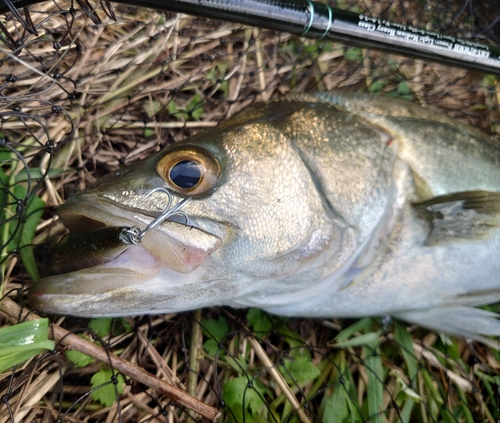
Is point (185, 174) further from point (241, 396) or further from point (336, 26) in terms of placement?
point (241, 396)

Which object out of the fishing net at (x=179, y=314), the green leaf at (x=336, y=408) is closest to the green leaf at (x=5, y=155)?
the fishing net at (x=179, y=314)

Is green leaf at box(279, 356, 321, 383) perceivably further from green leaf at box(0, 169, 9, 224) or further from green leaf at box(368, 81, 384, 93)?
green leaf at box(368, 81, 384, 93)

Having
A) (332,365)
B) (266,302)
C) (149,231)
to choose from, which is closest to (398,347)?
(332,365)

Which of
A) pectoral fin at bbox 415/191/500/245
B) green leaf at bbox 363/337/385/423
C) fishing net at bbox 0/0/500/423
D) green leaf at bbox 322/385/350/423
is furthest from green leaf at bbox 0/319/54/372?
pectoral fin at bbox 415/191/500/245

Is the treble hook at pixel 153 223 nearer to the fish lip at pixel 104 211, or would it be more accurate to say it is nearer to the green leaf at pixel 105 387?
the fish lip at pixel 104 211

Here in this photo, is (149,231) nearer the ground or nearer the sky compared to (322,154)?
nearer the ground

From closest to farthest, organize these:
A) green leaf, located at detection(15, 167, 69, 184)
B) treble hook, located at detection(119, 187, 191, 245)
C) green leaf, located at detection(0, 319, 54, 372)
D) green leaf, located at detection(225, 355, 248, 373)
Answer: treble hook, located at detection(119, 187, 191, 245), green leaf, located at detection(0, 319, 54, 372), green leaf, located at detection(225, 355, 248, 373), green leaf, located at detection(15, 167, 69, 184)

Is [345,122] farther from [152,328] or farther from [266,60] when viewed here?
[152,328]
